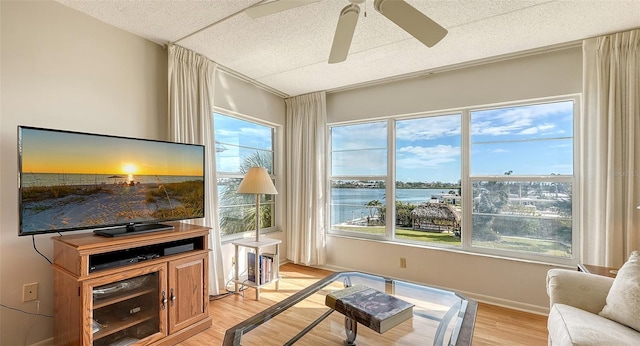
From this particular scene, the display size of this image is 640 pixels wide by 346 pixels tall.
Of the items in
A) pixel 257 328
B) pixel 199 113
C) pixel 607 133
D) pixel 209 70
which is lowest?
pixel 257 328

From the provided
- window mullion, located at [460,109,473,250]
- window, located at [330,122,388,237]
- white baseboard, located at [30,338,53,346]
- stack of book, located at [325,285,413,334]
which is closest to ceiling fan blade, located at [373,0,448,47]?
stack of book, located at [325,285,413,334]

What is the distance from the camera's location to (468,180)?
3059mm

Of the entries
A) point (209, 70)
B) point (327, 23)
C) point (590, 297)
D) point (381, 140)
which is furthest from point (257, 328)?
point (381, 140)

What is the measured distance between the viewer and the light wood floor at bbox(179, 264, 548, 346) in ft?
7.07

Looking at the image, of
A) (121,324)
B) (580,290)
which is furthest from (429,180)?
(121,324)

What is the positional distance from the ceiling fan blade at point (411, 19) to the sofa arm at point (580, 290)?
168 centimetres

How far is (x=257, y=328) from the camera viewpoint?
1.52 meters

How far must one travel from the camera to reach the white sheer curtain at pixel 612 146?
2.27 metres

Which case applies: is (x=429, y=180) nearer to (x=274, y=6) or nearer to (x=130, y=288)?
(x=274, y=6)

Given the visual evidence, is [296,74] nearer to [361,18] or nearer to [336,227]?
[361,18]

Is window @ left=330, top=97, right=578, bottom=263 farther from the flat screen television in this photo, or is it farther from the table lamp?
the flat screen television

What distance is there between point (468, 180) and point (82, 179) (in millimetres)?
3355

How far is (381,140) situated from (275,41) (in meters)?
1.82

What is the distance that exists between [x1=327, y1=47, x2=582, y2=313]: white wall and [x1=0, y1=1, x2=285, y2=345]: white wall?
7.95ft
